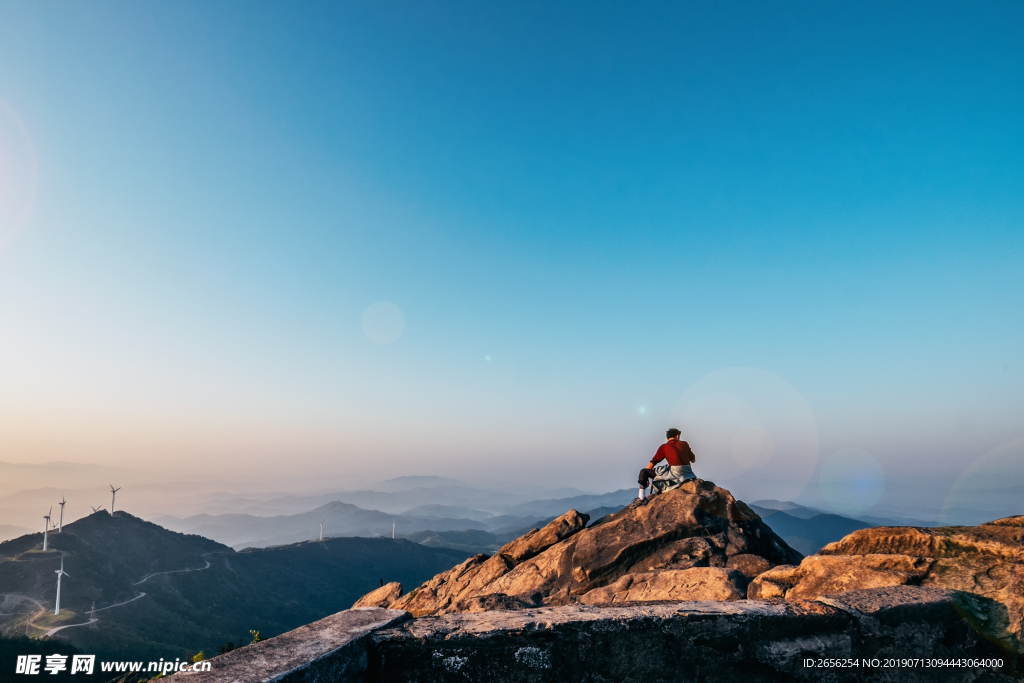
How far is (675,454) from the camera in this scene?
14.3m

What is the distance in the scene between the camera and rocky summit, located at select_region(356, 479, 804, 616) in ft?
30.8

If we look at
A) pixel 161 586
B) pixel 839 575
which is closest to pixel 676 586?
pixel 839 575

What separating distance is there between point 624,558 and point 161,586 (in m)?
159

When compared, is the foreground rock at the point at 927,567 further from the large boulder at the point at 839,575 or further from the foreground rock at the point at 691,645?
the foreground rock at the point at 691,645

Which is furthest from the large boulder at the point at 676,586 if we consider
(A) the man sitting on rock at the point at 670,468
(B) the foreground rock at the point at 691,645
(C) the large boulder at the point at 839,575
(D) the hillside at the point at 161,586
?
(D) the hillside at the point at 161,586

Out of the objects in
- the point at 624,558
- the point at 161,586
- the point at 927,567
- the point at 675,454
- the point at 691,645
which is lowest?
the point at 161,586

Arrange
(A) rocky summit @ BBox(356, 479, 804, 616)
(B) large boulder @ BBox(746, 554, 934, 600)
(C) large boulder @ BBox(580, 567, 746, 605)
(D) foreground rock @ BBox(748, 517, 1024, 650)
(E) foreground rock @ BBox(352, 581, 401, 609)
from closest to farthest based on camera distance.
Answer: (D) foreground rock @ BBox(748, 517, 1024, 650) → (B) large boulder @ BBox(746, 554, 934, 600) → (C) large boulder @ BBox(580, 567, 746, 605) → (A) rocky summit @ BBox(356, 479, 804, 616) → (E) foreground rock @ BBox(352, 581, 401, 609)

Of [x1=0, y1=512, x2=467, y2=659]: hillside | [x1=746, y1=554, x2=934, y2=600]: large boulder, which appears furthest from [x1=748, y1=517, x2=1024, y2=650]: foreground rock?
[x1=0, y1=512, x2=467, y2=659]: hillside

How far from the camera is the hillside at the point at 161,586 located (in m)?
94.8

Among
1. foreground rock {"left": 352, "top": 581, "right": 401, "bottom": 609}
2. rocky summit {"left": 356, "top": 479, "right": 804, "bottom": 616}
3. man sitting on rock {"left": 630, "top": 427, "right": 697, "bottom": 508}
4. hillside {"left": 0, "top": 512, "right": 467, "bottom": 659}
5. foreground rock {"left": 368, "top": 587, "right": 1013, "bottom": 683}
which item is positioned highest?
man sitting on rock {"left": 630, "top": 427, "right": 697, "bottom": 508}

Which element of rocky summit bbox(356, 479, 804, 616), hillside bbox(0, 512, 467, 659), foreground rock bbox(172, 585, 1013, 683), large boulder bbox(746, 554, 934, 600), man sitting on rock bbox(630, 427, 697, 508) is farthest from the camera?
hillside bbox(0, 512, 467, 659)

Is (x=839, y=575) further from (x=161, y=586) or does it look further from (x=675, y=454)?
(x=161, y=586)

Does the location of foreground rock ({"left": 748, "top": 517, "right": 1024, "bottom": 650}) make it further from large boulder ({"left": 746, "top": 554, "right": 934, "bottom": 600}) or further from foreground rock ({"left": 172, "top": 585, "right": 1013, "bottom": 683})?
foreground rock ({"left": 172, "top": 585, "right": 1013, "bottom": 683})

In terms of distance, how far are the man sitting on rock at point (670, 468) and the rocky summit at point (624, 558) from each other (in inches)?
31.0
